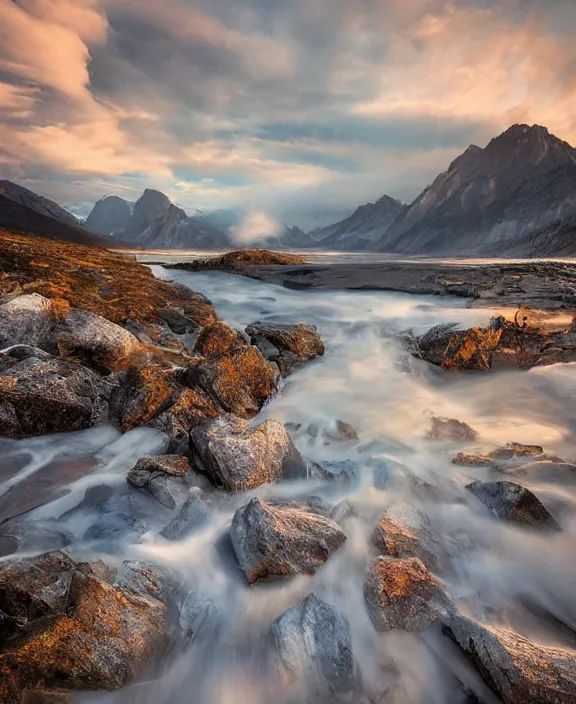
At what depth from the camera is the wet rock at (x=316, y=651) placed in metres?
4.11

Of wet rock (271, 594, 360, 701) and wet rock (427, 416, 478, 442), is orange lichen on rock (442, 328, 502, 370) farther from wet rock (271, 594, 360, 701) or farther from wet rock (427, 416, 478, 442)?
wet rock (271, 594, 360, 701)

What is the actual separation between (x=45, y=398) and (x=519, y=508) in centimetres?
853

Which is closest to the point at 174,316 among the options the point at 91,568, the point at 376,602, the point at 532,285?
the point at 91,568

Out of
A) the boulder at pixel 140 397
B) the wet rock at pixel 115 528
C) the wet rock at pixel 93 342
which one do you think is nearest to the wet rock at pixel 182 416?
the boulder at pixel 140 397

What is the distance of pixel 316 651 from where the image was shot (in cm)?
427

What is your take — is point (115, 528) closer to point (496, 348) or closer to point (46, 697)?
point (46, 697)

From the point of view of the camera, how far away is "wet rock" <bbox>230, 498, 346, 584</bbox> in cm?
513

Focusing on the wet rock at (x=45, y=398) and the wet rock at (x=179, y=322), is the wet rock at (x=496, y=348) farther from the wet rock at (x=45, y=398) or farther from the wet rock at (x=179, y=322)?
the wet rock at (x=45, y=398)

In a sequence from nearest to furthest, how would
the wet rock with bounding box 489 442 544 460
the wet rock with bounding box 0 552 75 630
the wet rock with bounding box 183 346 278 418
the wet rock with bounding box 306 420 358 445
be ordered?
the wet rock with bounding box 0 552 75 630
the wet rock with bounding box 489 442 544 460
the wet rock with bounding box 183 346 278 418
the wet rock with bounding box 306 420 358 445

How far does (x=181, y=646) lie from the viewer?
450 cm

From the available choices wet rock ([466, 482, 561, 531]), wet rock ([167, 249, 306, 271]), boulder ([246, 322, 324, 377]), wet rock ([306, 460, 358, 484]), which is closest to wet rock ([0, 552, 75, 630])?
wet rock ([306, 460, 358, 484])

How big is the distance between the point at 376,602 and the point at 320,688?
1.07 m

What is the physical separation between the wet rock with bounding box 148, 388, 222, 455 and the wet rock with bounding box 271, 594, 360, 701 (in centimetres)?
380

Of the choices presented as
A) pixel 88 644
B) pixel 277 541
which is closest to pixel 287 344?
pixel 277 541
